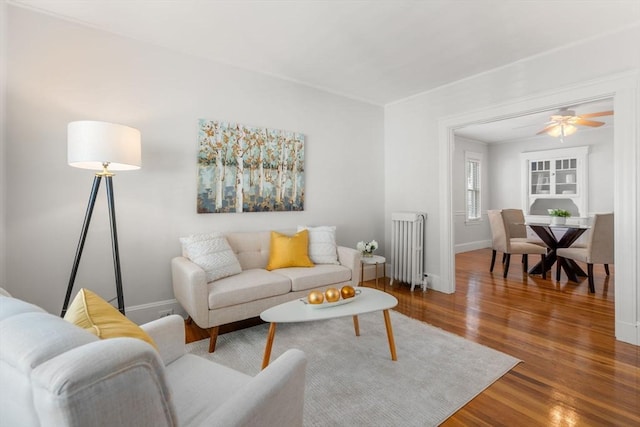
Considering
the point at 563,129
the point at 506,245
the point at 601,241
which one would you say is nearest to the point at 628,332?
the point at 601,241

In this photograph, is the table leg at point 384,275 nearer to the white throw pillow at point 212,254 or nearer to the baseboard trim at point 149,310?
the white throw pillow at point 212,254

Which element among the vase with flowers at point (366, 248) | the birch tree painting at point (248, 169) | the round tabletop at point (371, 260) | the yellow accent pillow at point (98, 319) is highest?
the birch tree painting at point (248, 169)

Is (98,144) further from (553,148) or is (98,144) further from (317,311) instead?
(553,148)

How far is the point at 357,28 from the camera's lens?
2.63 m

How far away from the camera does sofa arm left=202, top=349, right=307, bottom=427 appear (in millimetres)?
891

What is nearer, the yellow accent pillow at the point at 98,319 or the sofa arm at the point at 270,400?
the sofa arm at the point at 270,400

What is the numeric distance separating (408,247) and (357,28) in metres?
2.66

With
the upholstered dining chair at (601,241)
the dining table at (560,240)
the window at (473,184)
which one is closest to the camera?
the upholstered dining chair at (601,241)

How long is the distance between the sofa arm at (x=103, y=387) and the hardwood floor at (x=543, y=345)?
1.65 m

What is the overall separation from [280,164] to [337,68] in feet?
4.01

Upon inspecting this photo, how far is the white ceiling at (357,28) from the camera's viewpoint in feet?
7.68

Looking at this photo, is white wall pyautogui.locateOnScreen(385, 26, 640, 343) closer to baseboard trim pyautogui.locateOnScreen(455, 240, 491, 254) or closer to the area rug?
the area rug

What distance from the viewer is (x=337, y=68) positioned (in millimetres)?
3424

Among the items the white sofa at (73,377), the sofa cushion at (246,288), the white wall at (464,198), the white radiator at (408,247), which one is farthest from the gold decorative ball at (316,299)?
the white wall at (464,198)
